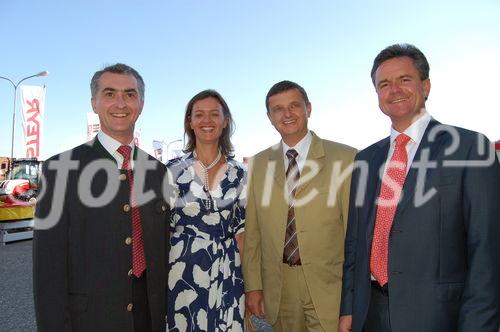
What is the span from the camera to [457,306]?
6.61 ft

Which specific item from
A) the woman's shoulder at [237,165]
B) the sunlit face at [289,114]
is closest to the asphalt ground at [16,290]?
the woman's shoulder at [237,165]

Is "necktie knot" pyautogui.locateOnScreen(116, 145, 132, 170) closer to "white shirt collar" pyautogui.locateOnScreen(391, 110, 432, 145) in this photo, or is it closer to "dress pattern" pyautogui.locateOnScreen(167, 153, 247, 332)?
"dress pattern" pyautogui.locateOnScreen(167, 153, 247, 332)

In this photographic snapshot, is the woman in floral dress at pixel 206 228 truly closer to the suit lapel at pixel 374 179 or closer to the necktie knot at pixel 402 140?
the suit lapel at pixel 374 179

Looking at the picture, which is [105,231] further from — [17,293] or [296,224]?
[17,293]

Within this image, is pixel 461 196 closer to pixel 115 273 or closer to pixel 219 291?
pixel 219 291

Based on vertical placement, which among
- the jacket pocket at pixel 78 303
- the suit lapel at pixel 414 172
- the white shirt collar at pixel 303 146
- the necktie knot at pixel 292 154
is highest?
the white shirt collar at pixel 303 146

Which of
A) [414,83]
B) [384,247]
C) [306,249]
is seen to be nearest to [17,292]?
[306,249]

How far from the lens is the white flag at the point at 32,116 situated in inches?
760

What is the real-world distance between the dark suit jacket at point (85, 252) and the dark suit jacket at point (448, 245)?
5.22 ft

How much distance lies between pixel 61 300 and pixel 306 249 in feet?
5.64

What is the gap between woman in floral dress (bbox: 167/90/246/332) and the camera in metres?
2.83

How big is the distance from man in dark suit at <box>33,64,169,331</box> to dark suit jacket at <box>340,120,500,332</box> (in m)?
1.58

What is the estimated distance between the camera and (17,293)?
6613 millimetres

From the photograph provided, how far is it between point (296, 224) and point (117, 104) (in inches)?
63.8
